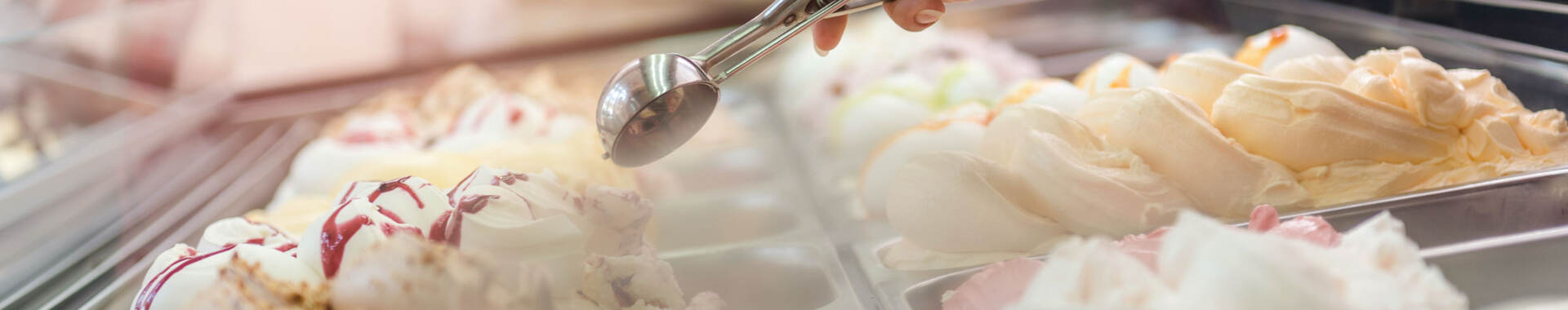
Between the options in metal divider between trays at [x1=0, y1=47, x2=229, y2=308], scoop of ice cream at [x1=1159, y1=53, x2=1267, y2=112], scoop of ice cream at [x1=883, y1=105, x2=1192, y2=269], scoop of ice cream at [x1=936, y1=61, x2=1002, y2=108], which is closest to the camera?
scoop of ice cream at [x1=883, y1=105, x2=1192, y2=269]

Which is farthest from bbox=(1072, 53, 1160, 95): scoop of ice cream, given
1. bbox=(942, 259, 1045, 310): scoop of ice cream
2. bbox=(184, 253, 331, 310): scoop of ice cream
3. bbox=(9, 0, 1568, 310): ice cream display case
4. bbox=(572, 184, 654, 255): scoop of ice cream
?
bbox=(184, 253, 331, 310): scoop of ice cream

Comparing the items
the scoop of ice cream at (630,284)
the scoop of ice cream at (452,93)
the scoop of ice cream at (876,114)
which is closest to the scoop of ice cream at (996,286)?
the scoop of ice cream at (630,284)

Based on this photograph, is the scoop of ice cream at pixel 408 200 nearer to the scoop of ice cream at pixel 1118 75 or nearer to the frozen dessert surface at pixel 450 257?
the frozen dessert surface at pixel 450 257

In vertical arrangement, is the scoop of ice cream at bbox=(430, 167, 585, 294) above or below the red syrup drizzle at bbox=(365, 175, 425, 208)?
below

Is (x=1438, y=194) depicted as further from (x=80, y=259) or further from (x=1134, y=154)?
(x=80, y=259)

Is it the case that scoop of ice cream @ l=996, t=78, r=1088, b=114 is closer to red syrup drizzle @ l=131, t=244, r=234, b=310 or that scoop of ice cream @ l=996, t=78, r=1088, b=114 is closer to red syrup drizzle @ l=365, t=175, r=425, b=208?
red syrup drizzle @ l=365, t=175, r=425, b=208

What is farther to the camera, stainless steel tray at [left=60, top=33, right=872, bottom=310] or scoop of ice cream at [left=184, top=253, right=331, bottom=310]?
stainless steel tray at [left=60, top=33, right=872, bottom=310]
